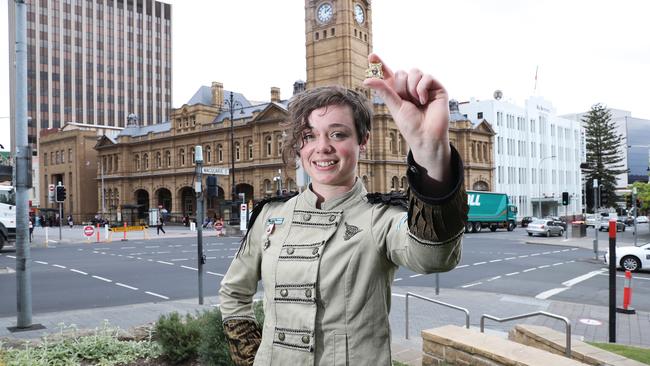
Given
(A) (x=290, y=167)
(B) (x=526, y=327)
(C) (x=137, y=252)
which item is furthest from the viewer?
(C) (x=137, y=252)

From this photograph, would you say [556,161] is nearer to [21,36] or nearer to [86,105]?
[21,36]

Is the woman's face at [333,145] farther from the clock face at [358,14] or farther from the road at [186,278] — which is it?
the clock face at [358,14]

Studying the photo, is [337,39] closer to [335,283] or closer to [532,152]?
[532,152]

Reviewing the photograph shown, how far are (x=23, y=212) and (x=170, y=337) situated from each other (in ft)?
16.9

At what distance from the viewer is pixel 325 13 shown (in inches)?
2242

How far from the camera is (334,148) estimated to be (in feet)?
7.12

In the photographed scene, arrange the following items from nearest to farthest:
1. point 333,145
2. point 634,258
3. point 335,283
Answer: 1. point 335,283
2. point 333,145
3. point 634,258

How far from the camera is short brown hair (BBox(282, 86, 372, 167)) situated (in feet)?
7.22

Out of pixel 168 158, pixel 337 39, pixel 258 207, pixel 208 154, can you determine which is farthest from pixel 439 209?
pixel 168 158

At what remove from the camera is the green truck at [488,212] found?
44625 mm

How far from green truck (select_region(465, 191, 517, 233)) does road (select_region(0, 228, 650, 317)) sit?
20.8m

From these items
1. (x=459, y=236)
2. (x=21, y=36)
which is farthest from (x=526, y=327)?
(x=21, y=36)

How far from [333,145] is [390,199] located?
A: 34 centimetres

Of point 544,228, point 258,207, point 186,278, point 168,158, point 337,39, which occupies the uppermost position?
point 337,39
